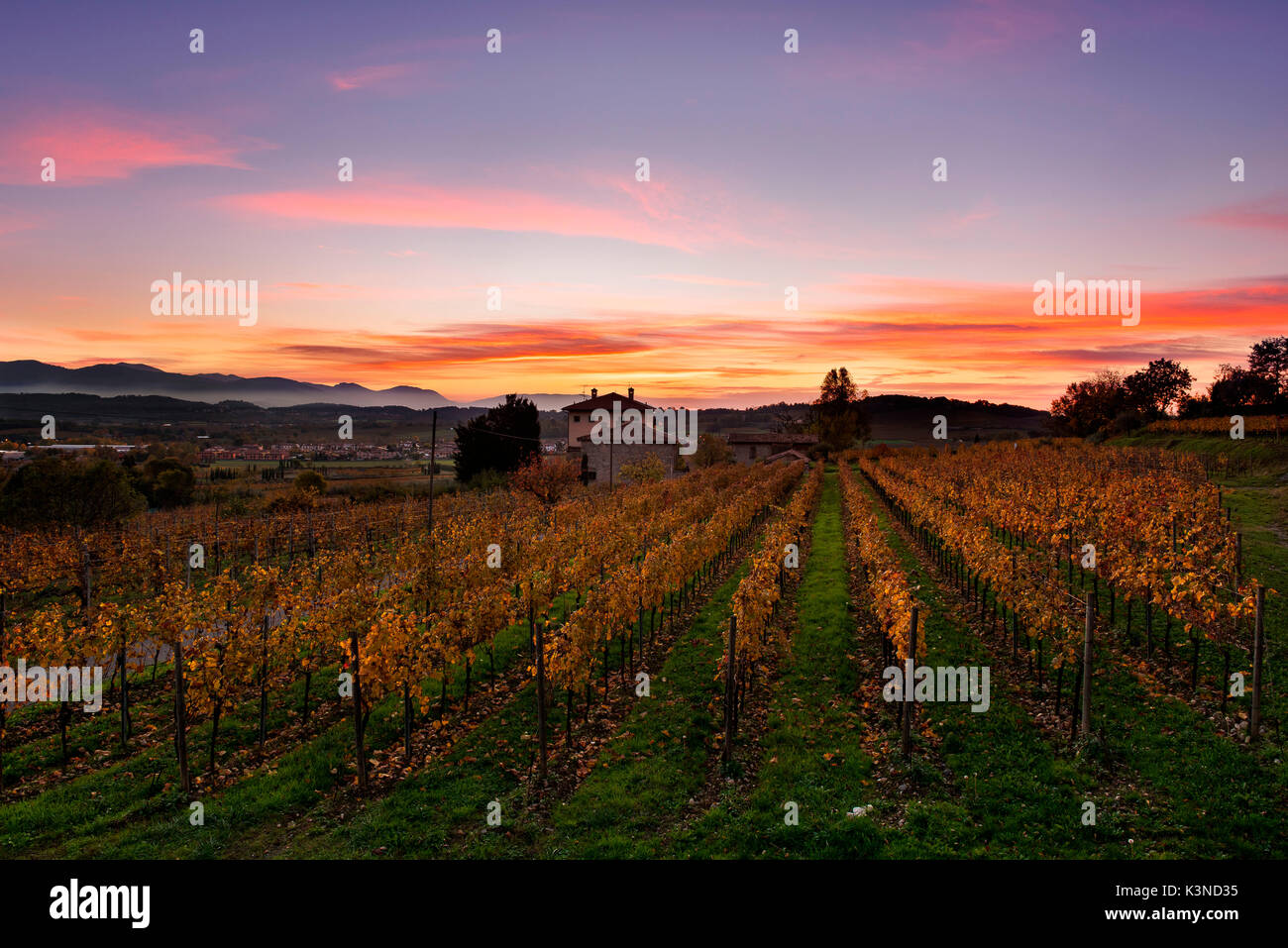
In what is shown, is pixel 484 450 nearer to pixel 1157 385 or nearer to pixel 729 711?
pixel 729 711

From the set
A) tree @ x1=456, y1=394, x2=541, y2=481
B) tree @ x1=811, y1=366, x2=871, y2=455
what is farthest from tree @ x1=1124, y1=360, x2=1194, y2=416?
tree @ x1=456, y1=394, x2=541, y2=481

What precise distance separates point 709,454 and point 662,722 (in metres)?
74.4

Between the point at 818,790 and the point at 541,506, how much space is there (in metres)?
32.0

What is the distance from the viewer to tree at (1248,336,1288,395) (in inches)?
2920

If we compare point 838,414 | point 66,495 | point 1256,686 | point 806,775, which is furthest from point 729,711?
point 838,414

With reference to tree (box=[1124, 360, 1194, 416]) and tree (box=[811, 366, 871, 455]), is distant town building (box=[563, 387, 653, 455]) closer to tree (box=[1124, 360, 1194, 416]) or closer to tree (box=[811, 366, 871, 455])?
tree (box=[811, 366, 871, 455])

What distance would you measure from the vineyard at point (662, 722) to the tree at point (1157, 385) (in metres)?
88.4

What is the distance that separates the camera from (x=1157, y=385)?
92.4 m

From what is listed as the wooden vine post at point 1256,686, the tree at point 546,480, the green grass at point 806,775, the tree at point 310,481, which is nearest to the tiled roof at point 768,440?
the tree at point 546,480

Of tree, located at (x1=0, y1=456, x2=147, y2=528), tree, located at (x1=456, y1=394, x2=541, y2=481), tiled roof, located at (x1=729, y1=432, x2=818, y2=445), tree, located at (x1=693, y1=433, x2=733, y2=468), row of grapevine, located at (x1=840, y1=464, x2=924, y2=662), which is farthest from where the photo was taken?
tiled roof, located at (x1=729, y1=432, x2=818, y2=445)

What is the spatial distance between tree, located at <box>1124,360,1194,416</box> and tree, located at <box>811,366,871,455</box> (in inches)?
1444

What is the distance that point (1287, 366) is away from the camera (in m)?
74.4
